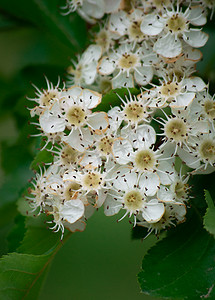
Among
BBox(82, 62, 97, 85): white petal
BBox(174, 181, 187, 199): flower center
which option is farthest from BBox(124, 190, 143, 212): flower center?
BBox(82, 62, 97, 85): white petal

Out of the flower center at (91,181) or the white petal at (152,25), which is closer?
the flower center at (91,181)

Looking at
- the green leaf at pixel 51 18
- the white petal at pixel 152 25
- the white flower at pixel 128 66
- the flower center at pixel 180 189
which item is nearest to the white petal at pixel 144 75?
the white flower at pixel 128 66

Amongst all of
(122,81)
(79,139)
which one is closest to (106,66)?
(122,81)

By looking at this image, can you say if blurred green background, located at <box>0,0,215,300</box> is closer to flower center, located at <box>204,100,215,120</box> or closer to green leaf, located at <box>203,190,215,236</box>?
flower center, located at <box>204,100,215,120</box>

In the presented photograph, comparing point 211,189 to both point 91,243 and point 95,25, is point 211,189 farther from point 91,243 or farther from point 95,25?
point 91,243

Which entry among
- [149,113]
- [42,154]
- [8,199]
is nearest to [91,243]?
[8,199]

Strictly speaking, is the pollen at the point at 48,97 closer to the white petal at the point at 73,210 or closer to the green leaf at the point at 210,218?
the white petal at the point at 73,210

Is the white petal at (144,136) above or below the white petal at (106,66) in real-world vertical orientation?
below

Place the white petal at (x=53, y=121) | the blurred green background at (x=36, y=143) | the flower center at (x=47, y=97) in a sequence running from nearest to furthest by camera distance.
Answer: the white petal at (x=53, y=121) < the flower center at (x=47, y=97) < the blurred green background at (x=36, y=143)
